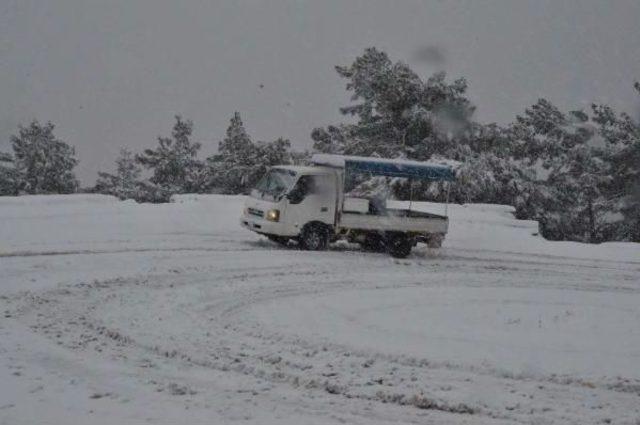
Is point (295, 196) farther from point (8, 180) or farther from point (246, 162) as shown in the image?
point (8, 180)

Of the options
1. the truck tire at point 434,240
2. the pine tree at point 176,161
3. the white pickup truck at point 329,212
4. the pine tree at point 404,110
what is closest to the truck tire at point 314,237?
the white pickup truck at point 329,212

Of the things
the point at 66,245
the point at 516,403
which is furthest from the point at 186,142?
the point at 516,403

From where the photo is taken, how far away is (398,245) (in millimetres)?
17984

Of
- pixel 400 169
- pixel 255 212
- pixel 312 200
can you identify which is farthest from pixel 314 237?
pixel 400 169

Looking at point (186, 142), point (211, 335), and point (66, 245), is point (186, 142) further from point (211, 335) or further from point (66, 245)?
point (211, 335)

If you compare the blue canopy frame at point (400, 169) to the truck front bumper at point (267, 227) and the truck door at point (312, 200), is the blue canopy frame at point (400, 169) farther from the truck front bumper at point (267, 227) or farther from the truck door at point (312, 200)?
the truck front bumper at point (267, 227)

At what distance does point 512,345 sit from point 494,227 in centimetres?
1523

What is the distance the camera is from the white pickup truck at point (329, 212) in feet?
55.2

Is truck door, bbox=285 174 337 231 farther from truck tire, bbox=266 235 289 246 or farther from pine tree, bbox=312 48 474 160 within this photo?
pine tree, bbox=312 48 474 160

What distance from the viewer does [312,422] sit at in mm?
5816

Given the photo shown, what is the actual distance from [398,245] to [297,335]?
9.43 meters

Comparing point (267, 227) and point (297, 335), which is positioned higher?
point (267, 227)

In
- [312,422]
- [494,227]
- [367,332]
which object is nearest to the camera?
[312,422]

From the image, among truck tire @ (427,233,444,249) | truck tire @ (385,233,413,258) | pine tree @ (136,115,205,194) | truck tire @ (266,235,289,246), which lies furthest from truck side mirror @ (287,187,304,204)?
pine tree @ (136,115,205,194)
